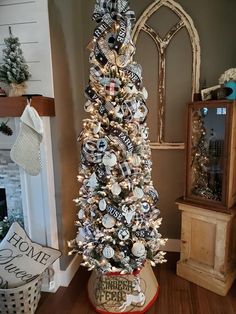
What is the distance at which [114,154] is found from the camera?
62.4 inches

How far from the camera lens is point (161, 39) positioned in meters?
2.22

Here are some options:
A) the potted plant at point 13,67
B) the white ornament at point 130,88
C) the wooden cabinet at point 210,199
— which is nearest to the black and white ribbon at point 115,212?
the wooden cabinet at point 210,199

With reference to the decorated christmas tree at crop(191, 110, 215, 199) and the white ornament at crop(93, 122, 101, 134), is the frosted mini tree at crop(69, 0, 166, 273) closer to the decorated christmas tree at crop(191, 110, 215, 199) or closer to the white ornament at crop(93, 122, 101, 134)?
the white ornament at crop(93, 122, 101, 134)

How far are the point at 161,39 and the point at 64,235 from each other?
6.14 ft

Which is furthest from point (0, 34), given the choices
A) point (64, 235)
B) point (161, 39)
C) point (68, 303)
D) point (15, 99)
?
point (68, 303)

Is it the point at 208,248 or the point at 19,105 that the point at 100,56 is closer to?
the point at 19,105

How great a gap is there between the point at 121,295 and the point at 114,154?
98cm

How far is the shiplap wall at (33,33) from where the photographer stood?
5.67ft

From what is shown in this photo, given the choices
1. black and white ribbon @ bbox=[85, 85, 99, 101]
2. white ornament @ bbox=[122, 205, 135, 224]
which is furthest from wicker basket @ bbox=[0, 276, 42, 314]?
black and white ribbon @ bbox=[85, 85, 99, 101]

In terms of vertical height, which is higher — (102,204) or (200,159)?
(200,159)

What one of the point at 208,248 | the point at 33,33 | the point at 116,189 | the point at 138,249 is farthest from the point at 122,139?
the point at 208,248

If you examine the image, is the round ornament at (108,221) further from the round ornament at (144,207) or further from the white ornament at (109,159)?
the white ornament at (109,159)

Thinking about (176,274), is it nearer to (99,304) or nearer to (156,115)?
(99,304)

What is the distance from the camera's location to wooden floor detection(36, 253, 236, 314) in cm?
179
